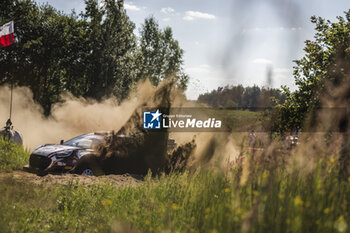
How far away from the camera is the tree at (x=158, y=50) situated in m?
52.8

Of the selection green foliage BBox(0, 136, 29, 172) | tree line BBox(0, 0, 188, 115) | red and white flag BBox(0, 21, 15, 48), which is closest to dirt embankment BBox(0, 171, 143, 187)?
green foliage BBox(0, 136, 29, 172)

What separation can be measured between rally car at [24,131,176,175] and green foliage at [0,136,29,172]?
0.78m

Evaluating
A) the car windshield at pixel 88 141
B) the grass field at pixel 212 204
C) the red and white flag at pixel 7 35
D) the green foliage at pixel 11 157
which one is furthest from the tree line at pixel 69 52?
the grass field at pixel 212 204

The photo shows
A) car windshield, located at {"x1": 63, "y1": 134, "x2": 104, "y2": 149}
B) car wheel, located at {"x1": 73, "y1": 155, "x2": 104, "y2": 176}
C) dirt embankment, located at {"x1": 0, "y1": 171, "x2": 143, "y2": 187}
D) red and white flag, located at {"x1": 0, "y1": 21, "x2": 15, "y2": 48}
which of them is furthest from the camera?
red and white flag, located at {"x1": 0, "y1": 21, "x2": 15, "y2": 48}

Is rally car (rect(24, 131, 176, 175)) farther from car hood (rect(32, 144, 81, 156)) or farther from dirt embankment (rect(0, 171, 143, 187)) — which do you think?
dirt embankment (rect(0, 171, 143, 187))

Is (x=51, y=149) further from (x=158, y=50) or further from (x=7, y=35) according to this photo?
(x=158, y=50)

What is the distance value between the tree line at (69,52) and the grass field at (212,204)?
2743 centimetres

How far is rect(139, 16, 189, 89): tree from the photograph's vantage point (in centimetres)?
5278

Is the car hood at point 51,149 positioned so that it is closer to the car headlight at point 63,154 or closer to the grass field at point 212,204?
the car headlight at point 63,154

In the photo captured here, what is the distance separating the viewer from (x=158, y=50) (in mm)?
53531

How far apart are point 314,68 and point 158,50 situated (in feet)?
139

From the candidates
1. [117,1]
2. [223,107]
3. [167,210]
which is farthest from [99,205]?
[117,1]

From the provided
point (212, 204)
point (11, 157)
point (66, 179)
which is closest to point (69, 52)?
point (11, 157)

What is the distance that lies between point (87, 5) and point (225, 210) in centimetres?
3870
